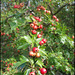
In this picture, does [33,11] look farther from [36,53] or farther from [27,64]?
[27,64]

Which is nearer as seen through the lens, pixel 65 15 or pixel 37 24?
pixel 37 24

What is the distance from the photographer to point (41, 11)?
1989 mm

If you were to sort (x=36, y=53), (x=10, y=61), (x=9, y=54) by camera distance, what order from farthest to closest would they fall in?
(x=9, y=54) → (x=10, y=61) → (x=36, y=53)

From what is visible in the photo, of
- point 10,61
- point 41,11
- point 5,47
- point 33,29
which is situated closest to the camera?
point 33,29

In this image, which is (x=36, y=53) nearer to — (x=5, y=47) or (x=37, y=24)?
(x=37, y=24)

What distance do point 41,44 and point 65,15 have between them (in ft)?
13.1

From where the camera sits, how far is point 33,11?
2.02 m

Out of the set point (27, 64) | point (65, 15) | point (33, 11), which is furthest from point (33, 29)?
point (65, 15)

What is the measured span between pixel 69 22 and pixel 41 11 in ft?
10.8

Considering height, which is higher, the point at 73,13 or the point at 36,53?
the point at 73,13

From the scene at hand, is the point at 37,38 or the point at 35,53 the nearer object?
the point at 35,53

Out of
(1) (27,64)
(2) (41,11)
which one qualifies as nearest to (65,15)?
(2) (41,11)

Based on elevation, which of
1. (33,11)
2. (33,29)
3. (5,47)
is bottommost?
(5,47)

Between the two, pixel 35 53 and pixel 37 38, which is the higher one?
pixel 37 38
